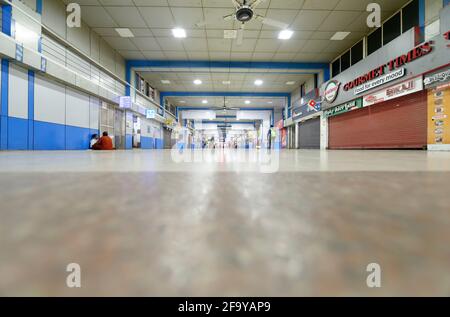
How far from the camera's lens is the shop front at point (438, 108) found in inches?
218

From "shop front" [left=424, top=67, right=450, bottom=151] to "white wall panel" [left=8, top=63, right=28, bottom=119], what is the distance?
10.1 m

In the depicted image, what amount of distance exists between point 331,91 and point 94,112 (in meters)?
9.88

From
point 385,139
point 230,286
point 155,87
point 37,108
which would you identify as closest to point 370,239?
point 230,286

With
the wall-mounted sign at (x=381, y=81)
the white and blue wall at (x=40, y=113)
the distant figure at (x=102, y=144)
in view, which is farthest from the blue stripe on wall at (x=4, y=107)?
the wall-mounted sign at (x=381, y=81)

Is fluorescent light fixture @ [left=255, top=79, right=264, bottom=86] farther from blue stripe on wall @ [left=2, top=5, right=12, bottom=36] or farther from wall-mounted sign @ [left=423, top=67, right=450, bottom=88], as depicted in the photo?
blue stripe on wall @ [left=2, top=5, right=12, bottom=36]

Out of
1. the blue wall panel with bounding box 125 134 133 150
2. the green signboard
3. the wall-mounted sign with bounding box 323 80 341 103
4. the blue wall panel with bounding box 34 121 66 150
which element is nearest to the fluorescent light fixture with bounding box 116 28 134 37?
the blue wall panel with bounding box 34 121 66 150

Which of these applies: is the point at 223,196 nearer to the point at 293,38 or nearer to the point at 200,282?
the point at 200,282

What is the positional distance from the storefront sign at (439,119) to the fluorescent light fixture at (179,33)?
24.3 ft

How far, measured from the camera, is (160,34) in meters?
7.96

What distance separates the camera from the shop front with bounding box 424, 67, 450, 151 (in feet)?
18.2

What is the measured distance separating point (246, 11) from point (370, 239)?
5.98m

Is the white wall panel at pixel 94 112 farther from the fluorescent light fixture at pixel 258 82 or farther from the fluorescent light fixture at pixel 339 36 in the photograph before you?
the fluorescent light fixture at pixel 339 36

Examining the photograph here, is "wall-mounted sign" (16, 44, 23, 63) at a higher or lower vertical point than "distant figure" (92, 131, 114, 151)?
higher

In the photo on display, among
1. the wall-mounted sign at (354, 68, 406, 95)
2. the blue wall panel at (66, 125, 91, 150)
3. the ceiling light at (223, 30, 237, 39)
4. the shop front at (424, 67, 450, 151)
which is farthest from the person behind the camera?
the ceiling light at (223, 30, 237, 39)
